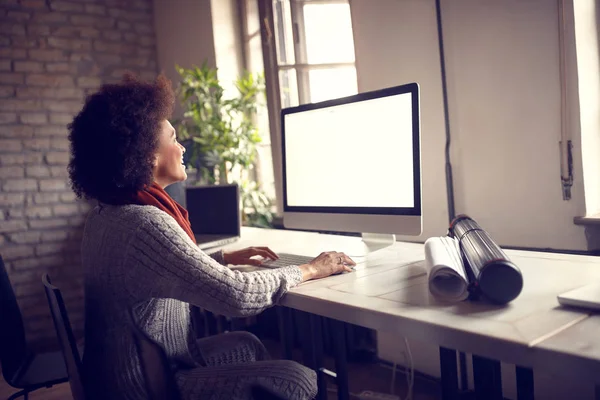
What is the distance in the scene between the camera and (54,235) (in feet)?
11.8

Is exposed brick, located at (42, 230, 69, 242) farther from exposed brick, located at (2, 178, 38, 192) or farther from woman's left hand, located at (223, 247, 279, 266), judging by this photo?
woman's left hand, located at (223, 247, 279, 266)

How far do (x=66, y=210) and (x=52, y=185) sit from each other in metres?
0.19

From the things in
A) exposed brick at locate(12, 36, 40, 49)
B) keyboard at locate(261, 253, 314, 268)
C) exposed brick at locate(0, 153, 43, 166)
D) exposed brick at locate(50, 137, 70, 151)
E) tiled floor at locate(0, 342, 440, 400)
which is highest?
exposed brick at locate(12, 36, 40, 49)

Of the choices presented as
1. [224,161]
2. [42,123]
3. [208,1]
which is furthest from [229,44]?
[42,123]

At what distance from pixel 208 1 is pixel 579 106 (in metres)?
2.51

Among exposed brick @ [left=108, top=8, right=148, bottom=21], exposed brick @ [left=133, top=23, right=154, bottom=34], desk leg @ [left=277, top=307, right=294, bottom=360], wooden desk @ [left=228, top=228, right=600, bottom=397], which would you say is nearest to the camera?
wooden desk @ [left=228, top=228, right=600, bottom=397]

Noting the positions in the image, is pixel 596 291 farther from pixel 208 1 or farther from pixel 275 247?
pixel 208 1

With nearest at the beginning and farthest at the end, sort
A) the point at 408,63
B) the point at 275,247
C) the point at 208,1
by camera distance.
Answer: the point at 275,247, the point at 408,63, the point at 208,1

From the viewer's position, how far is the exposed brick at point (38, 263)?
3471 mm

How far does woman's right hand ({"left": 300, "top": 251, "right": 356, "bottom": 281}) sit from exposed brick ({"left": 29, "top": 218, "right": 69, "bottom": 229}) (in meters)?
2.81

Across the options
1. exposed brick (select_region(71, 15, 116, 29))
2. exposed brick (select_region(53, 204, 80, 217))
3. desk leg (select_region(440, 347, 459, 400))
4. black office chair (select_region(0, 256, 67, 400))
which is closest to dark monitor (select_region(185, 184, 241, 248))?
black office chair (select_region(0, 256, 67, 400))

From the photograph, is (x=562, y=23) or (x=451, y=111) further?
(x=451, y=111)

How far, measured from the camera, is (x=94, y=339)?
1.14 metres

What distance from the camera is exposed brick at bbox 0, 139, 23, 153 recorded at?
3439mm
